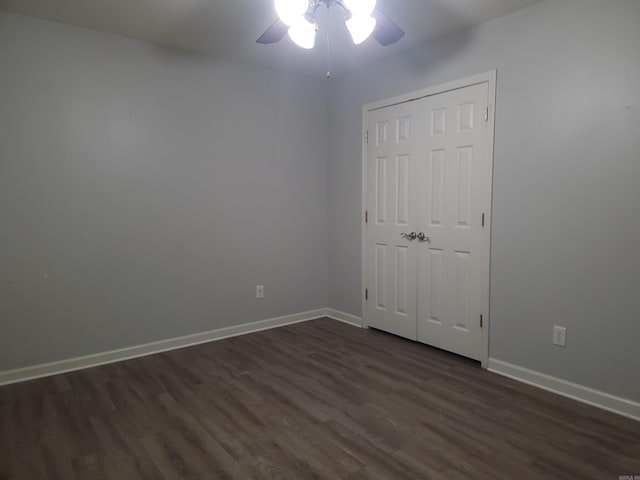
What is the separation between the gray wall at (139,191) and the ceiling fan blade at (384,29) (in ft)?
6.28

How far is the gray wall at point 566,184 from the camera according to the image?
7.80 ft

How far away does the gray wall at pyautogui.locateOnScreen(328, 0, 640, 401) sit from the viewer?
238 centimetres

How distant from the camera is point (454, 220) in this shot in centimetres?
326

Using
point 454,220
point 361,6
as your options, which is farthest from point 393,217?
point 361,6

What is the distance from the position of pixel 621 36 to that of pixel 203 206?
10.4 ft

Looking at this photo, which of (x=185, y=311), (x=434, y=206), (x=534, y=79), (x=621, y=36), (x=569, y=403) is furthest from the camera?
(x=185, y=311)

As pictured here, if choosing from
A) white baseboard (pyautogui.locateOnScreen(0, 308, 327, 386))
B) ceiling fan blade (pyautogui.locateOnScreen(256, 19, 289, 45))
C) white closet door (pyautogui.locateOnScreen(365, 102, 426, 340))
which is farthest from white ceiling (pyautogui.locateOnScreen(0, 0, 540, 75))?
white baseboard (pyautogui.locateOnScreen(0, 308, 327, 386))

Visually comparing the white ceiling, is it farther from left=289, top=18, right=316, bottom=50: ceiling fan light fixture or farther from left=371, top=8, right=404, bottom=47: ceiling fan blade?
left=289, top=18, right=316, bottom=50: ceiling fan light fixture

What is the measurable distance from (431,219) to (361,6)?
1910mm

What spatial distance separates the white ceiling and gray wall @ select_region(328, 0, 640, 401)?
26cm

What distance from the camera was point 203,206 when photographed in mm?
3680

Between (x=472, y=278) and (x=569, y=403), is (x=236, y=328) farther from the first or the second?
(x=569, y=403)

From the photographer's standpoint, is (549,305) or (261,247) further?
(261,247)

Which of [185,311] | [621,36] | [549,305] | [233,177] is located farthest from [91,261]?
[621,36]
